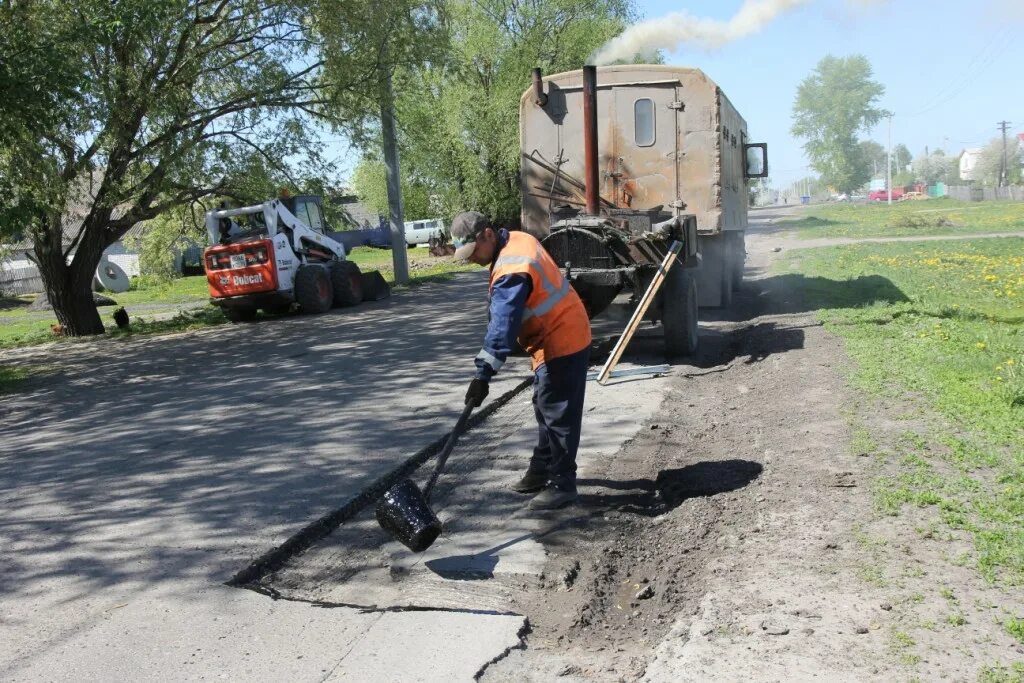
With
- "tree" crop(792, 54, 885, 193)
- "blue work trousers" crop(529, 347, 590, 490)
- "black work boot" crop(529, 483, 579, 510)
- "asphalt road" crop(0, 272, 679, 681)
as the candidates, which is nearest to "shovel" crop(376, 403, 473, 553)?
"asphalt road" crop(0, 272, 679, 681)

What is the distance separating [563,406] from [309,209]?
14.7 m

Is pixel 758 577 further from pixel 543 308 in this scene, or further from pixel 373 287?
pixel 373 287

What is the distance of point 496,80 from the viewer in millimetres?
32719

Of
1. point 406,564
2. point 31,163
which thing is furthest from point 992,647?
point 31,163

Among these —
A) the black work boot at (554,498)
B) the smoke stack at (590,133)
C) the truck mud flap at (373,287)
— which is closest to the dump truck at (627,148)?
the smoke stack at (590,133)

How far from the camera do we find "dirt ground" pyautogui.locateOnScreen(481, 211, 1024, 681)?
348 centimetres

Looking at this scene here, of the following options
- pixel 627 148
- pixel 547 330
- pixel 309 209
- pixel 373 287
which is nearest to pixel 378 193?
pixel 373 287

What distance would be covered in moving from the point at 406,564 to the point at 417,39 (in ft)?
51.2

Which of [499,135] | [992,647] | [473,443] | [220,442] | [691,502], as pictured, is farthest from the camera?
[499,135]

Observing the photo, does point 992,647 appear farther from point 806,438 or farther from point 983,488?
point 806,438

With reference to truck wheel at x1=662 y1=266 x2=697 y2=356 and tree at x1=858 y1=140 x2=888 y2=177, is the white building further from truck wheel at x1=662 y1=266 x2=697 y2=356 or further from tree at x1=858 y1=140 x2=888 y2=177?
truck wheel at x1=662 y1=266 x2=697 y2=356

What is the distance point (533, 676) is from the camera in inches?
143

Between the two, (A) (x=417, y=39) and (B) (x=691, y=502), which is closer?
(B) (x=691, y=502)

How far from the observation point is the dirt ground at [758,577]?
3.48 m
